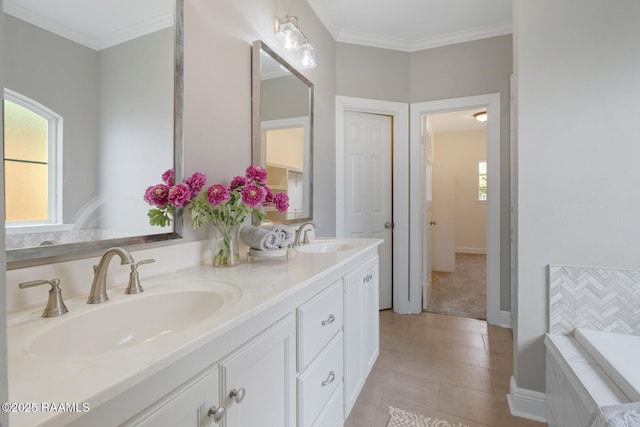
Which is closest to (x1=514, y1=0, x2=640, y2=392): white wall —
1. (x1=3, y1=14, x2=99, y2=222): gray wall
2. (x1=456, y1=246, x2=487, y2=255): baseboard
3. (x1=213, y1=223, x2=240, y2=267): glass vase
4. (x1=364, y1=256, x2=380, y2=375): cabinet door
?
(x1=364, y1=256, x2=380, y2=375): cabinet door

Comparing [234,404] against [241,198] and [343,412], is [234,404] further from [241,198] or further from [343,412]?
[343,412]

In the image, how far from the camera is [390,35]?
2.86 meters

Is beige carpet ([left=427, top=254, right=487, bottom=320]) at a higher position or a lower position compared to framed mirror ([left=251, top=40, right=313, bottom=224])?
lower

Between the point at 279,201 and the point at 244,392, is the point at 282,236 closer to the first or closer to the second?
the point at 279,201

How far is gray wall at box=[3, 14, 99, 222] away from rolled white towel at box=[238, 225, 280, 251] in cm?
60

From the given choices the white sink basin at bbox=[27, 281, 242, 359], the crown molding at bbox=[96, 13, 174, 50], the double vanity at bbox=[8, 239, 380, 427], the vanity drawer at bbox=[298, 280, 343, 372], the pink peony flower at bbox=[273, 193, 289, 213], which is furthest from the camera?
the pink peony flower at bbox=[273, 193, 289, 213]

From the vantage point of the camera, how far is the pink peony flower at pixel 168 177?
1.13 meters

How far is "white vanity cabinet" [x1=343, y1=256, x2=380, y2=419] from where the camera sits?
153cm

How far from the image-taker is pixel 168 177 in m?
1.14

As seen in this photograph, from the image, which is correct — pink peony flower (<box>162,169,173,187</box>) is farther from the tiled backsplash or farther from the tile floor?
the tiled backsplash

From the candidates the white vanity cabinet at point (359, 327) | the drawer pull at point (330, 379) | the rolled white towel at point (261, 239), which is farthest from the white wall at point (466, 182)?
the rolled white towel at point (261, 239)

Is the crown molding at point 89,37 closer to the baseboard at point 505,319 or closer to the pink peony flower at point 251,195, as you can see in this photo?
the pink peony flower at point 251,195

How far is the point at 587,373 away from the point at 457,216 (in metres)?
5.76

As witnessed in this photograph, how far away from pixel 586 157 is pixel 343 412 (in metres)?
1.79
